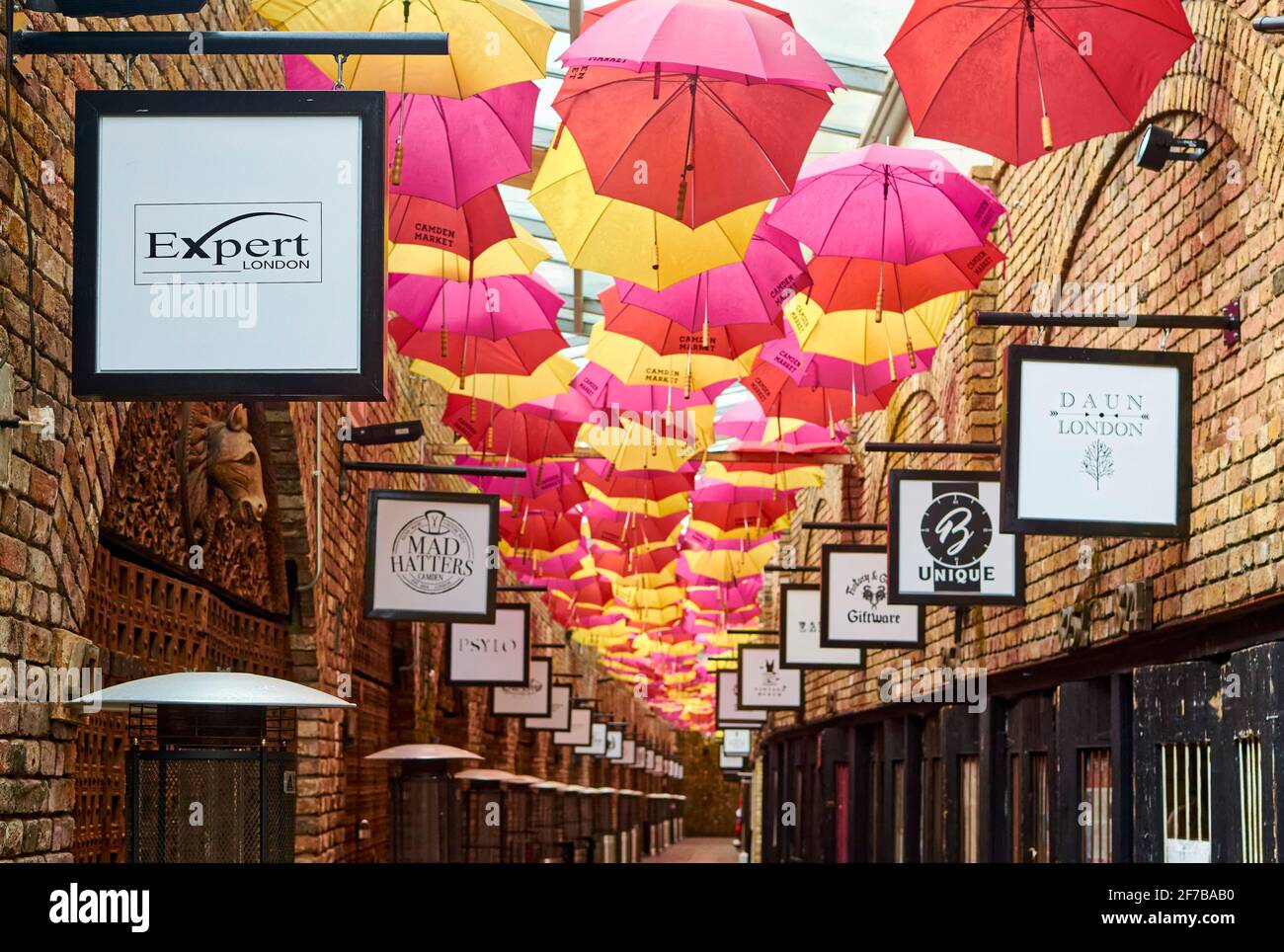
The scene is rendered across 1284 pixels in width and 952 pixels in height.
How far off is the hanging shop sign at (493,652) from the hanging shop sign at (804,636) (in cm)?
224

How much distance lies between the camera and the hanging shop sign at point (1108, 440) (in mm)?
6402

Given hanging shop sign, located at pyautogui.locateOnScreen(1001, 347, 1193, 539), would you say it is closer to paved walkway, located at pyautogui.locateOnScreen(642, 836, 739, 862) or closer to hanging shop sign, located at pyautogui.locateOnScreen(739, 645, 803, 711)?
hanging shop sign, located at pyautogui.locateOnScreen(739, 645, 803, 711)

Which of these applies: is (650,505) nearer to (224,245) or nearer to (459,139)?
(459,139)

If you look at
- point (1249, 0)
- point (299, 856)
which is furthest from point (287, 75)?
point (299, 856)

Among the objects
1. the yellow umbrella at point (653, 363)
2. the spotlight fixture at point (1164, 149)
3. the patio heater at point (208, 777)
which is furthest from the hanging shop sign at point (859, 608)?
the patio heater at point (208, 777)

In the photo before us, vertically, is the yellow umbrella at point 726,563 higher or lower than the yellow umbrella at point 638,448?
lower

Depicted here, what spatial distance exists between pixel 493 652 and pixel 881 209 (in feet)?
24.5

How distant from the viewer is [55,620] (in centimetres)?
505

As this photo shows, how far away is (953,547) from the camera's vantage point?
914cm

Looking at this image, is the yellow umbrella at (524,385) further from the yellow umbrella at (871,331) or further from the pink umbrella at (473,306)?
the yellow umbrella at (871,331)

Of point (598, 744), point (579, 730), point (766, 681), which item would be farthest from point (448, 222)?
point (598, 744)

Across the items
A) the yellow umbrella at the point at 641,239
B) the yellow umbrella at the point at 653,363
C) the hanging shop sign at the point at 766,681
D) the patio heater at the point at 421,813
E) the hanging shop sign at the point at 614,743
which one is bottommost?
the hanging shop sign at the point at 614,743

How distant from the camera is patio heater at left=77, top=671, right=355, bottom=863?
196 inches

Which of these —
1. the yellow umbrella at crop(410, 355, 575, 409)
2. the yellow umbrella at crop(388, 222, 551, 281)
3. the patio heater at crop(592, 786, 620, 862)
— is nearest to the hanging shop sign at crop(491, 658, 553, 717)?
the patio heater at crop(592, 786, 620, 862)
